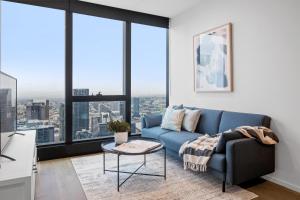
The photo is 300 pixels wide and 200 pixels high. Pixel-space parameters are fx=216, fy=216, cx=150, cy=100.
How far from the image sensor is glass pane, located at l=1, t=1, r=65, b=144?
3381 mm

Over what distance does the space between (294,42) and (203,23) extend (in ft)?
5.36

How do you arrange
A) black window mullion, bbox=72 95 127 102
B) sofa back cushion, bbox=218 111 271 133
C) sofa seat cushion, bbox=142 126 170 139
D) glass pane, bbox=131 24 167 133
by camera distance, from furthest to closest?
glass pane, bbox=131 24 167 133 < black window mullion, bbox=72 95 127 102 < sofa seat cushion, bbox=142 126 170 139 < sofa back cushion, bbox=218 111 271 133

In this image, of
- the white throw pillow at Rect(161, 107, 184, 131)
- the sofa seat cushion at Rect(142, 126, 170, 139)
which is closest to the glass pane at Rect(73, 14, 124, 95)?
the sofa seat cushion at Rect(142, 126, 170, 139)

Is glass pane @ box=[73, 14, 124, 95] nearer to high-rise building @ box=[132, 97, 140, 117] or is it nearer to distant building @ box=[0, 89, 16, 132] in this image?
high-rise building @ box=[132, 97, 140, 117]

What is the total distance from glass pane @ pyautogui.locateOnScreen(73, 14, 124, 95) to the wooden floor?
5.12 ft

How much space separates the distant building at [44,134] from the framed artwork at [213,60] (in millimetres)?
2662

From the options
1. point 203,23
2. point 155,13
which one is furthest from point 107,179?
point 155,13

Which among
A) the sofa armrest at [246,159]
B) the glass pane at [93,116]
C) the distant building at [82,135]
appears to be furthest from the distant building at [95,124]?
the sofa armrest at [246,159]

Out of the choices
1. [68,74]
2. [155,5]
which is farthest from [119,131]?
[155,5]

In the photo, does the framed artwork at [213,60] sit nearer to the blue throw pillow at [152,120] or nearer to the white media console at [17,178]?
the blue throw pillow at [152,120]

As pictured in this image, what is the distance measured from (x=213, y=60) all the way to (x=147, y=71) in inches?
60.0

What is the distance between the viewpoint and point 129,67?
4.32 meters

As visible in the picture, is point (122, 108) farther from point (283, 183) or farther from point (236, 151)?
point (283, 183)

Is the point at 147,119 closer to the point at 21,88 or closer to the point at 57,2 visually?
the point at 21,88
